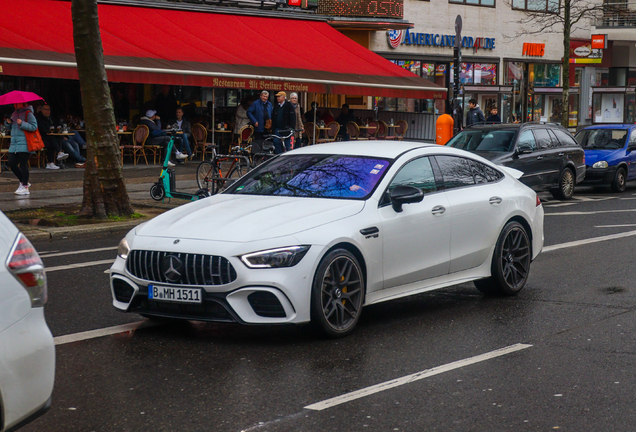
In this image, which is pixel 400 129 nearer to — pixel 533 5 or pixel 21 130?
pixel 533 5

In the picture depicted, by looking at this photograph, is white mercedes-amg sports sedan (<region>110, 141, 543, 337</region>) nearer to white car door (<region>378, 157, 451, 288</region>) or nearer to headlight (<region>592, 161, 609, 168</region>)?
white car door (<region>378, 157, 451, 288</region>)

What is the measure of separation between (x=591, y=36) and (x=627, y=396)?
38916 millimetres

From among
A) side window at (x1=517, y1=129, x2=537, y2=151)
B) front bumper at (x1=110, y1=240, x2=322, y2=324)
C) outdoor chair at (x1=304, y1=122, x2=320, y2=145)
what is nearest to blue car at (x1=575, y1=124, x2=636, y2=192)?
side window at (x1=517, y1=129, x2=537, y2=151)

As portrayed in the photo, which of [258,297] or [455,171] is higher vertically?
[455,171]

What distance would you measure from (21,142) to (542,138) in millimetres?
10023

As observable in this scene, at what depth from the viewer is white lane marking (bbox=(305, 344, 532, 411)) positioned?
5168mm

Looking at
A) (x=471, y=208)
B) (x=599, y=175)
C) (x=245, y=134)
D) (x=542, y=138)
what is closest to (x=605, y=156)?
(x=599, y=175)

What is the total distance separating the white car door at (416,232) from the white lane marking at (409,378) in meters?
1.12

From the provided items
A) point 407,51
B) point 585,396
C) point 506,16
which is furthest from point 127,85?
point 585,396

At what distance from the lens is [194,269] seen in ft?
20.6

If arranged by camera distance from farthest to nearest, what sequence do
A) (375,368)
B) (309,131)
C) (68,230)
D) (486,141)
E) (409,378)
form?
(309,131) < (486,141) < (68,230) < (375,368) < (409,378)

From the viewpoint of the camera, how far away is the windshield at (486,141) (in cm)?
1724

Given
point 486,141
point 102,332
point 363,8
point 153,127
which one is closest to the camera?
point 102,332

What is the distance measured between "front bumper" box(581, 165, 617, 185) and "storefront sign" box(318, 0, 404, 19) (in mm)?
12689
